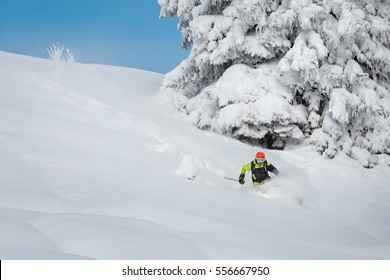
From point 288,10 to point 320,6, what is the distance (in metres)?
0.98

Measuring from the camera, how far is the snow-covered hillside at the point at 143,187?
3.41 meters

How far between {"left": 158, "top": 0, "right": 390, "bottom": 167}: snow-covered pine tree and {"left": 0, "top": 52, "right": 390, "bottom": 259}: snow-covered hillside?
710 mm

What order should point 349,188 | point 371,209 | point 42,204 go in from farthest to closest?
point 349,188 < point 371,209 < point 42,204

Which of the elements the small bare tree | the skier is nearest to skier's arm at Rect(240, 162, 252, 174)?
the skier

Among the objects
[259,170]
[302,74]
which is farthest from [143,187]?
[302,74]

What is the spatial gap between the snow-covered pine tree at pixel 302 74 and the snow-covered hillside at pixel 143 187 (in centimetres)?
71

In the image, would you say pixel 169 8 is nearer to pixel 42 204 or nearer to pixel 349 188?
pixel 349 188

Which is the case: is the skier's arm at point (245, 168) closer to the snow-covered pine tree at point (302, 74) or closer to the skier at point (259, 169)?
the skier at point (259, 169)

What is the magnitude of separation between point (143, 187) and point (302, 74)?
6929mm

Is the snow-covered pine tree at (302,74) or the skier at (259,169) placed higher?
the snow-covered pine tree at (302,74)

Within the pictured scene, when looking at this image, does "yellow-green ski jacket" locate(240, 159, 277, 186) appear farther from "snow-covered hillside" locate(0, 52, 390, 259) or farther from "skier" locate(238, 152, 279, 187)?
"snow-covered hillside" locate(0, 52, 390, 259)

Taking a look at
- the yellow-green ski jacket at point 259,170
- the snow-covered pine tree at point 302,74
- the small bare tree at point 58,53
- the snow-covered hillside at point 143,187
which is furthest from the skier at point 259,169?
the small bare tree at point 58,53
